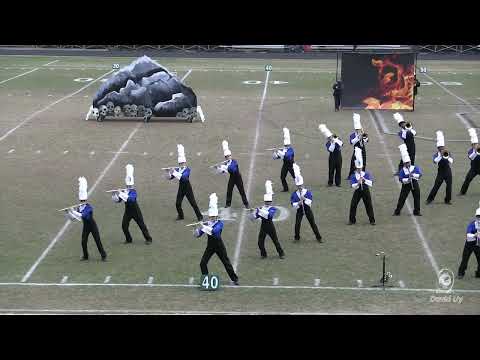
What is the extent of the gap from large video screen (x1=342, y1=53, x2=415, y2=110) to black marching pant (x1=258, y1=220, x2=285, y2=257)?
57.2ft

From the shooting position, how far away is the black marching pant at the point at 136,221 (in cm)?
2047

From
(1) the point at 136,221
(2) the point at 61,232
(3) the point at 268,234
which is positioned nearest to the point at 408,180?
(3) the point at 268,234

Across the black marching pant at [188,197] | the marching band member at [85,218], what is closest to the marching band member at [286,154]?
the black marching pant at [188,197]

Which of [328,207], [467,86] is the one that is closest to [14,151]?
[328,207]

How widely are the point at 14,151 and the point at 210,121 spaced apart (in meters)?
7.00

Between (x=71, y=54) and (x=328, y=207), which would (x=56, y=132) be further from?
(x=71, y=54)

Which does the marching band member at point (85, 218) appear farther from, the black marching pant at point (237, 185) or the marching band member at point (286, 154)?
the marching band member at point (286, 154)

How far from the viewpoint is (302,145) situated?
30.6m

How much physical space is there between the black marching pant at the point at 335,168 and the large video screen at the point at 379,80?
1133 centimetres

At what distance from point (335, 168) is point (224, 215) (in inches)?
146

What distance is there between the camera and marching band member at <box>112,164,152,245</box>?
20359mm

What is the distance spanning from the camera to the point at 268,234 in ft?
64.1

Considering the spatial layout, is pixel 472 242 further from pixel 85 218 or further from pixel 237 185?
pixel 85 218

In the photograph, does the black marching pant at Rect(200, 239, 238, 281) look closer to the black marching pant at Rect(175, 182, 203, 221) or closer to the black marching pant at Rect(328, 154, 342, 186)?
the black marching pant at Rect(175, 182, 203, 221)
